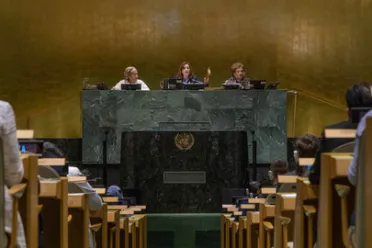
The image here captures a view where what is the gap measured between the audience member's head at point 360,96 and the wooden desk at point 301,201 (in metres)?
0.60

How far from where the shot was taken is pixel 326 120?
14.5 meters

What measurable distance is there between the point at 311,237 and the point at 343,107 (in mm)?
10816

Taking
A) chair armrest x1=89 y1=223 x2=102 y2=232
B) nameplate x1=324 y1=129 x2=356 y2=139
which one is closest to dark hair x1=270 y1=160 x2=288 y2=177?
chair armrest x1=89 y1=223 x2=102 y2=232

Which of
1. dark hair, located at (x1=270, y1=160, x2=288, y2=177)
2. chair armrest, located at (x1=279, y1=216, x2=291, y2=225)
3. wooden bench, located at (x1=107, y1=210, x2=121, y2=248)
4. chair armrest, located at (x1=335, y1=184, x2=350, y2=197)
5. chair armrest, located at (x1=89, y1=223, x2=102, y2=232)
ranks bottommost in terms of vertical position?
wooden bench, located at (x1=107, y1=210, x2=121, y2=248)

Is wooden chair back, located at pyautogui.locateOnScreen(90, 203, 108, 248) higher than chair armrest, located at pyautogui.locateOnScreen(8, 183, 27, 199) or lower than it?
lower

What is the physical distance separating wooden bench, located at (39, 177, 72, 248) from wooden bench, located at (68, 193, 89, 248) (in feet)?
0.92

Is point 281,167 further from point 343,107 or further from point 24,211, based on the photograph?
point 343,107

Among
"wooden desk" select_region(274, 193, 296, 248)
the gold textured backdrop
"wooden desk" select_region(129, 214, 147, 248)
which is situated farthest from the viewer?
the gold textured backdrop

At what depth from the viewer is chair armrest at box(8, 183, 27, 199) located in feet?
11.3

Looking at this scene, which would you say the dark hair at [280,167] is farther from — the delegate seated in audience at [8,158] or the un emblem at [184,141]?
the un emblem at [184,141]

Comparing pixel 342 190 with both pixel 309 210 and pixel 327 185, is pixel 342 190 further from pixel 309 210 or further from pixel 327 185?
pixel 309 210

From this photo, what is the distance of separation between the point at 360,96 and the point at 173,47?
1032 cm

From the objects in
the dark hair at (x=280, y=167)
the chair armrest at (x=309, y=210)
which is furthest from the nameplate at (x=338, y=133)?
the dark hair at (x=280, y=167)

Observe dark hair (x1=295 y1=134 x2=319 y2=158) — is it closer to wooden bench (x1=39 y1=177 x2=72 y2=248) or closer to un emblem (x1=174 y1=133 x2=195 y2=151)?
wooden bench (x1=39 y1=177 x2=72 y2=248)
